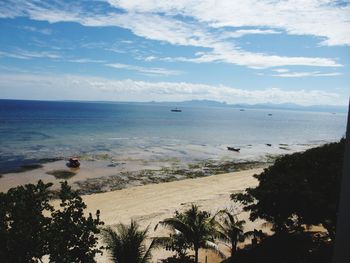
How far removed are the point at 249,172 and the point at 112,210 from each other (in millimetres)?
23638

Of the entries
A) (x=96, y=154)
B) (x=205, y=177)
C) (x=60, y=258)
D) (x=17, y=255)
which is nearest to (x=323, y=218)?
(x=60, y=258)

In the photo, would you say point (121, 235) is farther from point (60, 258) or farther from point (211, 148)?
point (211, 148)

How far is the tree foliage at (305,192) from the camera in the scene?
14734 mm

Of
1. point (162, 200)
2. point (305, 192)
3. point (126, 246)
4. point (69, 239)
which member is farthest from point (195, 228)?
point (162, 200)

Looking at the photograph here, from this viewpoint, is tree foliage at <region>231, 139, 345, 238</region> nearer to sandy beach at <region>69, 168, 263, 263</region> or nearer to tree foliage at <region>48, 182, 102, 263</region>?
sandy beach at <region>69, 168, 263, 263</region>

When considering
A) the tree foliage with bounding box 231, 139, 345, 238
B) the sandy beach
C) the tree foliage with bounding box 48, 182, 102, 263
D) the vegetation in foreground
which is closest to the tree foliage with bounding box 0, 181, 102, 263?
the tree foliage with bounding box 48, 182, 102, 263

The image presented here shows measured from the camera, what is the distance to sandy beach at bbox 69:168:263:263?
82.3 ft

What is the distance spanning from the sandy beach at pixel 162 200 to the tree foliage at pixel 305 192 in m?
4.69

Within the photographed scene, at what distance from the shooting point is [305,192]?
48.1ft

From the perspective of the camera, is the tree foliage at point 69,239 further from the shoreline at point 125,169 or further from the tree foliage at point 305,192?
the shoreline at point 125,169

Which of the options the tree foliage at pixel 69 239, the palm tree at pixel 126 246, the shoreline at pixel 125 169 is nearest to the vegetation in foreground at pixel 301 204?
the palm tree at pixel 126 246

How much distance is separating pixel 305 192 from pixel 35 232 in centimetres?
1109

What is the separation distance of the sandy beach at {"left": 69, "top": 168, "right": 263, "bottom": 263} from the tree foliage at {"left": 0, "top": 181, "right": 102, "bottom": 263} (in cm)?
1016

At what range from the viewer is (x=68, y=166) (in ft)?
151
